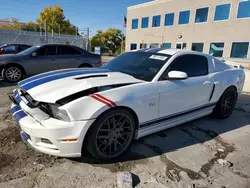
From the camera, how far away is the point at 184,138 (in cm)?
340

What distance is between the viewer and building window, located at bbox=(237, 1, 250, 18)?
677 inches

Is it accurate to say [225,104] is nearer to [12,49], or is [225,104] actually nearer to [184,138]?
[184,138]

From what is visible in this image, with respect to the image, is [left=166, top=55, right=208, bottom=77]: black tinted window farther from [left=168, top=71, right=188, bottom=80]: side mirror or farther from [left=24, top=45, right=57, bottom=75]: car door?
→ [left=24, top=45, right=57, bottom=75]: car door

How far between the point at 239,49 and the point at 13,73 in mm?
18683

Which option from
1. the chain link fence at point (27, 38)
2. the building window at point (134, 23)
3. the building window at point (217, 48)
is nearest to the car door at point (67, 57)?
the chain link fence at point (27, 38)

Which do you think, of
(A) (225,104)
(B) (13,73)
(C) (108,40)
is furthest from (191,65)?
(C) (108,40)

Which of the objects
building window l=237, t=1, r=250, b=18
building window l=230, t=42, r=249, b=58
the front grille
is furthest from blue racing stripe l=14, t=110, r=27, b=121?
building window l=237, t=1, r=250, b=18

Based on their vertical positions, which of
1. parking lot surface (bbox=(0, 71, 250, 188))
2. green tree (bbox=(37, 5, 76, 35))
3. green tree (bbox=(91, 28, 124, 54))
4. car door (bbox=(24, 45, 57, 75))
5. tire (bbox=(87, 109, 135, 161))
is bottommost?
parking lot surface (bbox=(0, 71, 250, 188))

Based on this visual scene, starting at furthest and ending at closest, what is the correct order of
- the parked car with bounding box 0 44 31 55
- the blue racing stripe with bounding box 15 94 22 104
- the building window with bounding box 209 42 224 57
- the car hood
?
the building window with bounding box 209 42 224 57 < the parked car with bounding box 0 44 31 55 < the blue racing stripe with bounding box 15 94 22 104 < the car hood

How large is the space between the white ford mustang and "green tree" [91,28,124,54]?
1838 inches

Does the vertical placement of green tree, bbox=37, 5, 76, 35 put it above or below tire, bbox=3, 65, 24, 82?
above

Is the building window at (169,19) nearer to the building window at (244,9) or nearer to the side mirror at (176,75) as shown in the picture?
the building window at (244,9)

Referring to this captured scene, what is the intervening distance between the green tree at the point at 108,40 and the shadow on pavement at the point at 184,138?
152ft

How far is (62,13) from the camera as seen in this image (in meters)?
50.0
